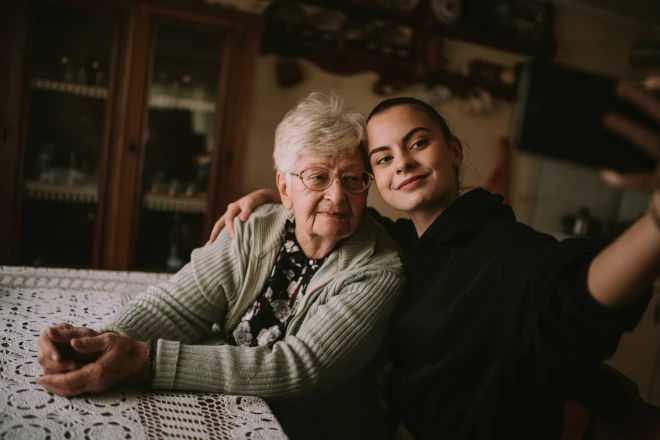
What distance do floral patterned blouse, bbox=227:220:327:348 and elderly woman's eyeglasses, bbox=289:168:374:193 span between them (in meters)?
0.20

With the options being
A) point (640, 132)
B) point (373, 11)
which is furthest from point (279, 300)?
point (373, 11)

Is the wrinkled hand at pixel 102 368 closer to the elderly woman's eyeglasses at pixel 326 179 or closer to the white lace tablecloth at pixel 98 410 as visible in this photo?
the white lace tablecloth at pixel 98 410

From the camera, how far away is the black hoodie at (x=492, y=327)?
2.59 ft

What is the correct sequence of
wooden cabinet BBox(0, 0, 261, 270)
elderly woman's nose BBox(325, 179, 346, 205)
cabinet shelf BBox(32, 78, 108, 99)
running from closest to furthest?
elderly woman's nose BBox(325, 179, 346, 205) < wooden cabinet BBox(0, 0, 261, 270) < cabinet shelf BBox(32, 78, 108, 99)

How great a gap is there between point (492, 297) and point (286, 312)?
0.56 metres

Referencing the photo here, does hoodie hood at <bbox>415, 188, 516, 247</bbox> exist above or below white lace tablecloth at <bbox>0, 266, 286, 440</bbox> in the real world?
above

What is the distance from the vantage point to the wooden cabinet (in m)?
2.44

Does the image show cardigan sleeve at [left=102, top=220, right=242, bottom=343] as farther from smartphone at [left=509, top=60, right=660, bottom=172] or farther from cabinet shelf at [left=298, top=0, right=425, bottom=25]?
cabinet shelf at [left=298, top=0, right=425, bottom=25]

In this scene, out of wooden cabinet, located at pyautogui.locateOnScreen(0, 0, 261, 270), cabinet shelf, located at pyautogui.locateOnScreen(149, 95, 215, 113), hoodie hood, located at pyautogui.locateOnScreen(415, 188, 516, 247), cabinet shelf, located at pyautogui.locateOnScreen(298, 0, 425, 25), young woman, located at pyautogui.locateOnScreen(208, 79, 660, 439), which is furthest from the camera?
cabinet shelf, located at pyautogui.locateOnScreen(298, 0, 425, 25)

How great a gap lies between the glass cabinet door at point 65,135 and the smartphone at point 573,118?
2.52 m

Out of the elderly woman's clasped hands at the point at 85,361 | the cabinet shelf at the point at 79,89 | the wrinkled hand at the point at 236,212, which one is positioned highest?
the cabinet shelf at the point at 79,89

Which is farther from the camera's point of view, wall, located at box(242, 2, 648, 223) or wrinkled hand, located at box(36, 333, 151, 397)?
wall, located at box(242, 2, 648, 223)

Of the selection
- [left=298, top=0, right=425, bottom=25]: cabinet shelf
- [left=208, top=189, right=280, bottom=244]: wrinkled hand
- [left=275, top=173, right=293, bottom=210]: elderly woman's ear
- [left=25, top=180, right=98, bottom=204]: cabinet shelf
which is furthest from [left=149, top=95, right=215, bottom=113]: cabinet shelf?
[left=275, top=173, right=293, bottom=210]: elderly woman's ear

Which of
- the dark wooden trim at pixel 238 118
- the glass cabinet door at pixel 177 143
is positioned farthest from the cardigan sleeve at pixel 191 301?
the glass cabinet door at pixel 177 143
